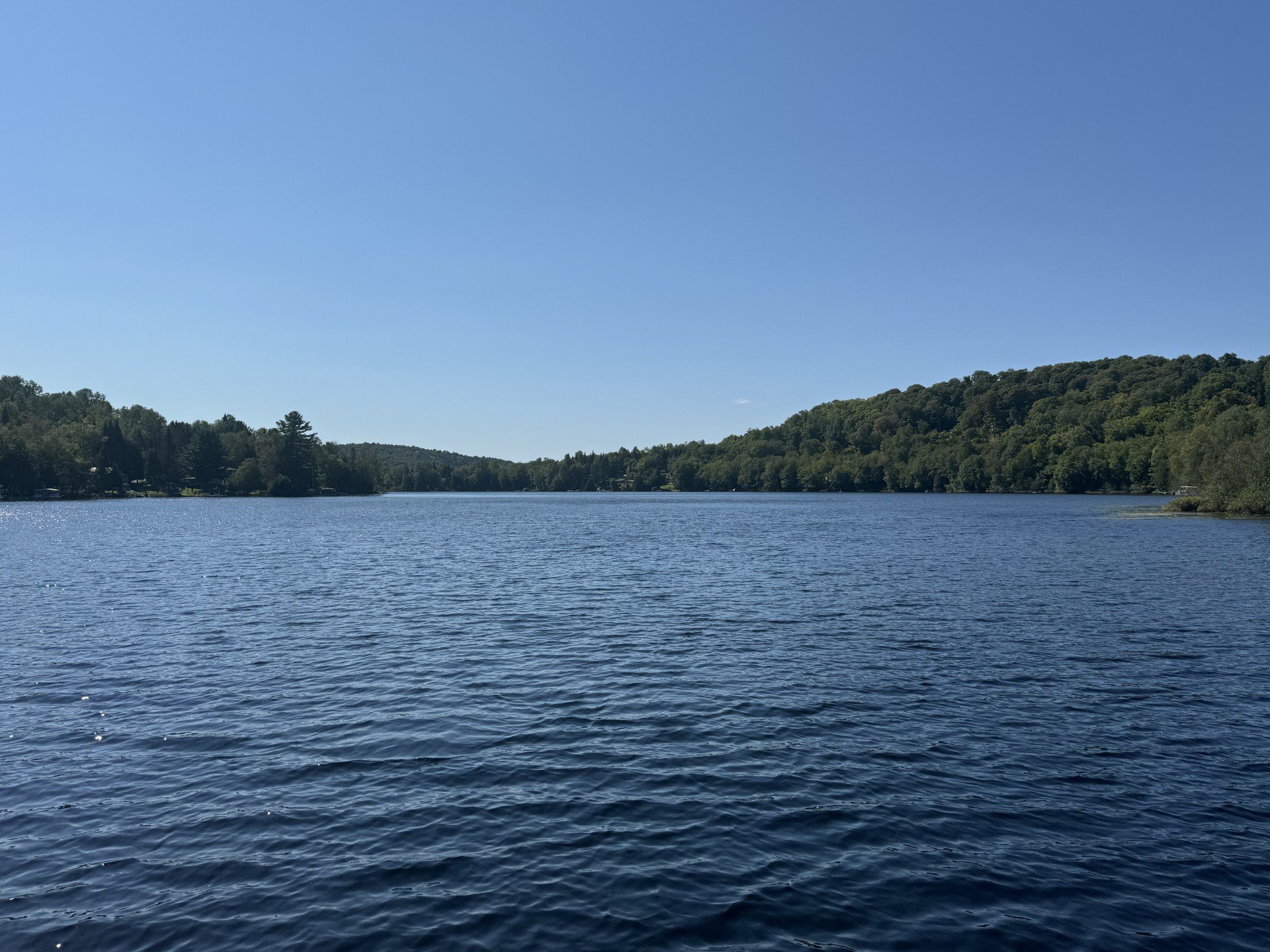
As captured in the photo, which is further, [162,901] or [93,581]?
[93,581]

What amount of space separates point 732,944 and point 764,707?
12072 millimetres

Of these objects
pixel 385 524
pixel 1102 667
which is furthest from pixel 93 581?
pixel 385 524

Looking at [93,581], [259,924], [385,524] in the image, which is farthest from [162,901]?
[385,524]

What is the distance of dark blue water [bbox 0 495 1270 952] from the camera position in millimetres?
12383

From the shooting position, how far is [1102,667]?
28.2 meters

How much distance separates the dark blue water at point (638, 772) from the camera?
12.4m

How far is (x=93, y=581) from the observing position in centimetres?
5212

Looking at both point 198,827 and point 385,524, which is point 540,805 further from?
point 385,524

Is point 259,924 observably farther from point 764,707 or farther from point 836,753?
point 764,707

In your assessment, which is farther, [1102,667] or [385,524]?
[385,524]

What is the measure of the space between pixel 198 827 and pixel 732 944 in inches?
406

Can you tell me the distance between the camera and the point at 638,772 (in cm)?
1820

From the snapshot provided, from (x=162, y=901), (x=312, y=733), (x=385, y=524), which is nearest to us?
(x=162, y=901)

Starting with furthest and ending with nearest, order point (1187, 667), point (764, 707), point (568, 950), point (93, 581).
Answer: point (93, 581) → point (1187, 667) → point (764, 707) → point (568, 950)
